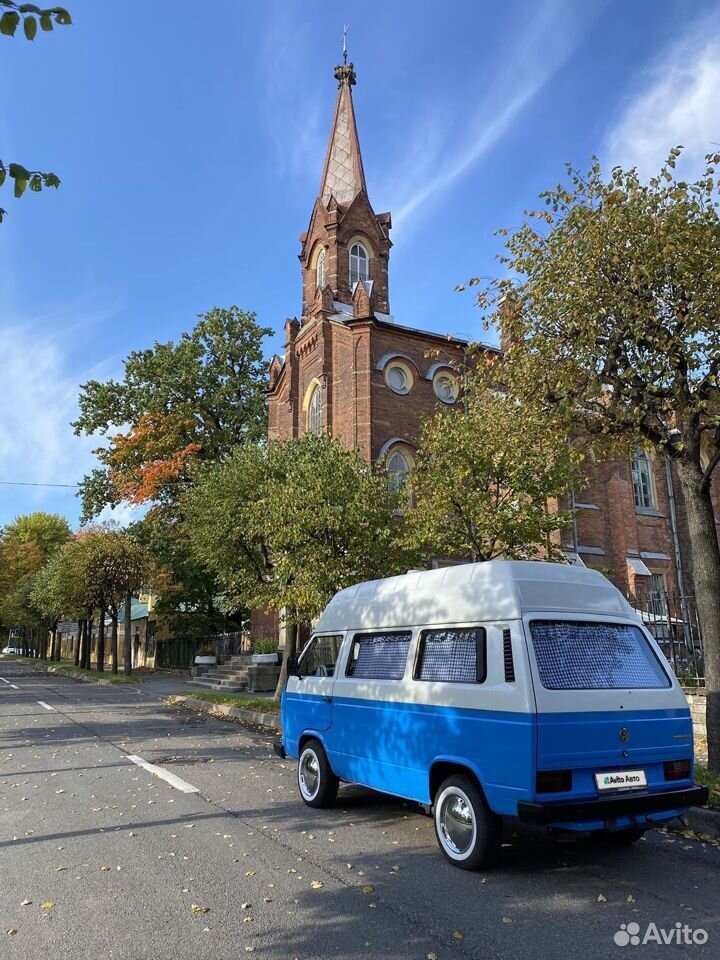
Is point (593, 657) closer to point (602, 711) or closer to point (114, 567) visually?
point (602, 711)

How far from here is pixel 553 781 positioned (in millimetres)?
4934

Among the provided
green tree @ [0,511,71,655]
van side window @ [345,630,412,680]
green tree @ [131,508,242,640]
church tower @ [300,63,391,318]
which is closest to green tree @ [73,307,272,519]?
green tree @ [131,508,242,640]

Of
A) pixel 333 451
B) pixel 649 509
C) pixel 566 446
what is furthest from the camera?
pixel 649 509

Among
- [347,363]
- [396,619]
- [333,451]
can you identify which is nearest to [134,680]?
[347,363]

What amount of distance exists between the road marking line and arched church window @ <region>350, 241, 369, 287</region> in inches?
1025

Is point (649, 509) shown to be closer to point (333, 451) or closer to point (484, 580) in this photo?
point (333, 451)

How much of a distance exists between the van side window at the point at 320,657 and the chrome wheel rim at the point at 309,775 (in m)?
0.86

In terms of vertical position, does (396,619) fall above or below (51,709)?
above

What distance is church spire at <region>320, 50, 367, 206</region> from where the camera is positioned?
1344 inches

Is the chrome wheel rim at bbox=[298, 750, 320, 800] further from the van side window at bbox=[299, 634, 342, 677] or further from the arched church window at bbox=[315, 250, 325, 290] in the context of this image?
the arched church window at bbox=[315, 250, 325, 290]

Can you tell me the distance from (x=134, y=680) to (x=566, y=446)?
2377 cm

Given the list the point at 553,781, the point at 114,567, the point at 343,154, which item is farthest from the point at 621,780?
the point at 343,154

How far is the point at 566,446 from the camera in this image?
11.1 m

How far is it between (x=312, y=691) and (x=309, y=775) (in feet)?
2.96
